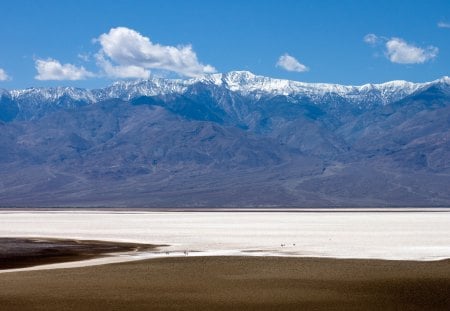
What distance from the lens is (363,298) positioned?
30.8m

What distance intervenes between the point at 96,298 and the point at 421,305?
12.1 m

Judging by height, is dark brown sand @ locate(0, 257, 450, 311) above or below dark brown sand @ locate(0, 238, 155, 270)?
below

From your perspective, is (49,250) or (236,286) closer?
(236,286)

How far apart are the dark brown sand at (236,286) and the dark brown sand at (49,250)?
583 centimetres

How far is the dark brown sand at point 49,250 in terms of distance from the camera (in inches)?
1784

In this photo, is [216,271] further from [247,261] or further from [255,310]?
[255,310]

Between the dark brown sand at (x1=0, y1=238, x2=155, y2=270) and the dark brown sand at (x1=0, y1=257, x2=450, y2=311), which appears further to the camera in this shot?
the dark brown sand at (x1=0, y1=238, x2=155, y2=270)

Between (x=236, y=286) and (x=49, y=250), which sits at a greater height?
(x=49, y=250)

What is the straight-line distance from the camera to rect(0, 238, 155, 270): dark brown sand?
149 feet

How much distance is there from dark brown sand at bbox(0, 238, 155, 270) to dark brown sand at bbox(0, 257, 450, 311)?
5.83m

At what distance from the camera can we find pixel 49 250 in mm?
52750

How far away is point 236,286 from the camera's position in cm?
3400

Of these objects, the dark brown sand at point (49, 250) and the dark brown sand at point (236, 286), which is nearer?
the dark brown sand at point (236, 286)

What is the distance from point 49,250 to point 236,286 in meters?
22.2
